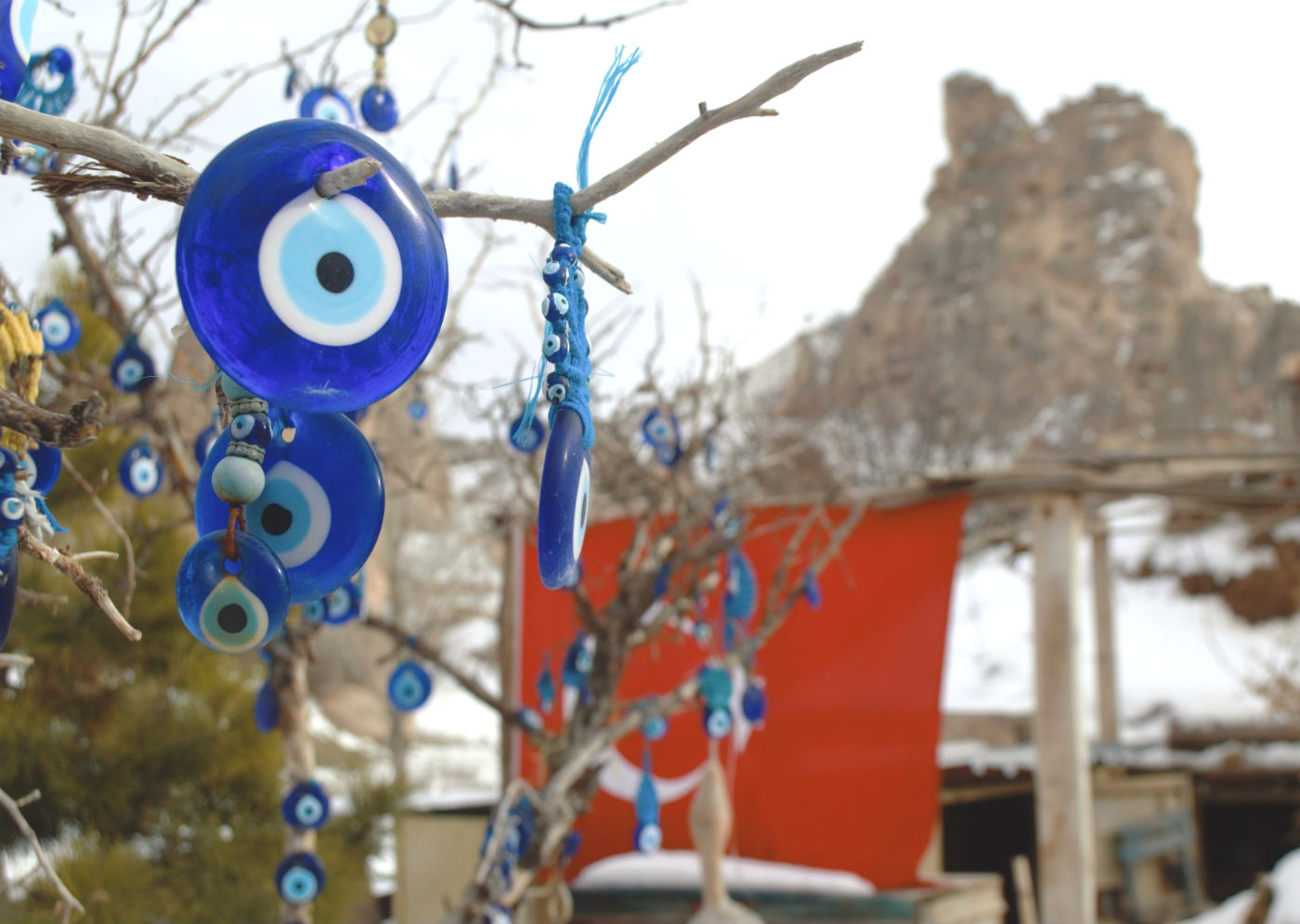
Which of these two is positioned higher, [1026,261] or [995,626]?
[1026,261]

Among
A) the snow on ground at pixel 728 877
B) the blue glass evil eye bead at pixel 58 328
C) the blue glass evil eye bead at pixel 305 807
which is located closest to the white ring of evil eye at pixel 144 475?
the blue glass evil eye bead at pixel 58 328

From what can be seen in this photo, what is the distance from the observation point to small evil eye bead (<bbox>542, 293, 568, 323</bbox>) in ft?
3.17

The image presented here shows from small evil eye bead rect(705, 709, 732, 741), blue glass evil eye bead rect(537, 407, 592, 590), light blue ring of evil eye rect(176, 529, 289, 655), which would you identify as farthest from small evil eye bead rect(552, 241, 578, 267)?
small evil eye bead rect(705, 709, 732, 741)

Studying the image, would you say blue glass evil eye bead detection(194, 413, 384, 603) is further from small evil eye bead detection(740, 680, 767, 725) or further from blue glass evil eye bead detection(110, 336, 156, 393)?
small evil eye bead detection(740, 680, 767, 725)

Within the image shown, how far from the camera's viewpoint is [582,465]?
3.15ft

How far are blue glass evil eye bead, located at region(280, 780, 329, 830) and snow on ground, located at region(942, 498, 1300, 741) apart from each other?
30.9 ft

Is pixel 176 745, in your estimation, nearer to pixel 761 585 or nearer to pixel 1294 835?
pixel 761 585

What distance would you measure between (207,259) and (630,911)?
4.00 m

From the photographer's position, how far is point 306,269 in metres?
0.81

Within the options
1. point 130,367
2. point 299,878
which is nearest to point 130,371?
point 130,367

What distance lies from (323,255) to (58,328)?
1.68m

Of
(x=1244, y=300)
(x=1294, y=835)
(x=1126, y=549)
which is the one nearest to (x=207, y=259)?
(x=1294, y=835)

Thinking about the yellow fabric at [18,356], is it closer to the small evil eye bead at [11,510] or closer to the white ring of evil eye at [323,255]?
the small evil eye bead at [11,510]

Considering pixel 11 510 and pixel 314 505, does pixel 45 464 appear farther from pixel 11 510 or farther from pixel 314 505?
pixel 314 505
